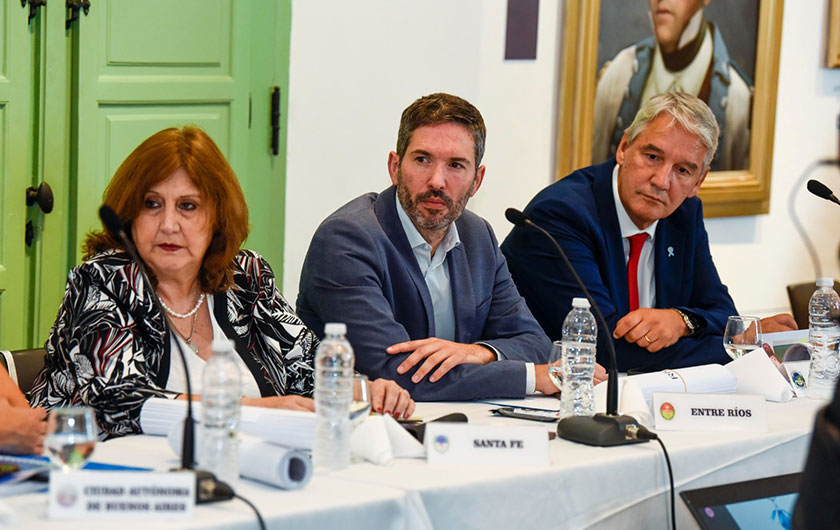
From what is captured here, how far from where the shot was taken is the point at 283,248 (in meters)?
3.97

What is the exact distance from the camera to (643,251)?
3324 mm

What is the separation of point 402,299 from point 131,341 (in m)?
0.75

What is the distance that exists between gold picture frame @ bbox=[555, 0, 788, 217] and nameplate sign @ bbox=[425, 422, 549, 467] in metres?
2.89

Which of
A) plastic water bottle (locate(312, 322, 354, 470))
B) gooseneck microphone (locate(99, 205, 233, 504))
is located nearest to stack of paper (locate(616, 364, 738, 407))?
plastic water bottle (locate(312, 322, 354, 470))

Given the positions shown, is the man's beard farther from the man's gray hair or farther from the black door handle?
the black door handle

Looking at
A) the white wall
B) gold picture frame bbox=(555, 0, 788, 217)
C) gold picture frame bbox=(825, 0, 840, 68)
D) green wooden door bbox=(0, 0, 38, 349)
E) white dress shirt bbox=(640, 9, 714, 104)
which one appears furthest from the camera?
gold picture frame bbox=(825, 0, 840, 68)

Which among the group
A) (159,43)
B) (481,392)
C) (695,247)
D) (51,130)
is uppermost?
(159,43)

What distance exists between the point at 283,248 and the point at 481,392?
5.63ft

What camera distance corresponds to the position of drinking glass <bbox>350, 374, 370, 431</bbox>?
1.80m

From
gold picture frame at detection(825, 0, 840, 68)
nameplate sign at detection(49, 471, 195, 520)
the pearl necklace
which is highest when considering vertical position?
gold picture frame at detection(825, 0, 840, 68)

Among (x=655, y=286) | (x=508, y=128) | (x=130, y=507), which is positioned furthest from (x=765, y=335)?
(x=130, y=507)

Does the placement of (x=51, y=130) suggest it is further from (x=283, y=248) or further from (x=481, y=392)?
(x=481, y=392)

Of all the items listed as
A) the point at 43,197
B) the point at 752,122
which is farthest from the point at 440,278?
the point at 752,122

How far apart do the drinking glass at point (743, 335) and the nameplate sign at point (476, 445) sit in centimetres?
102
